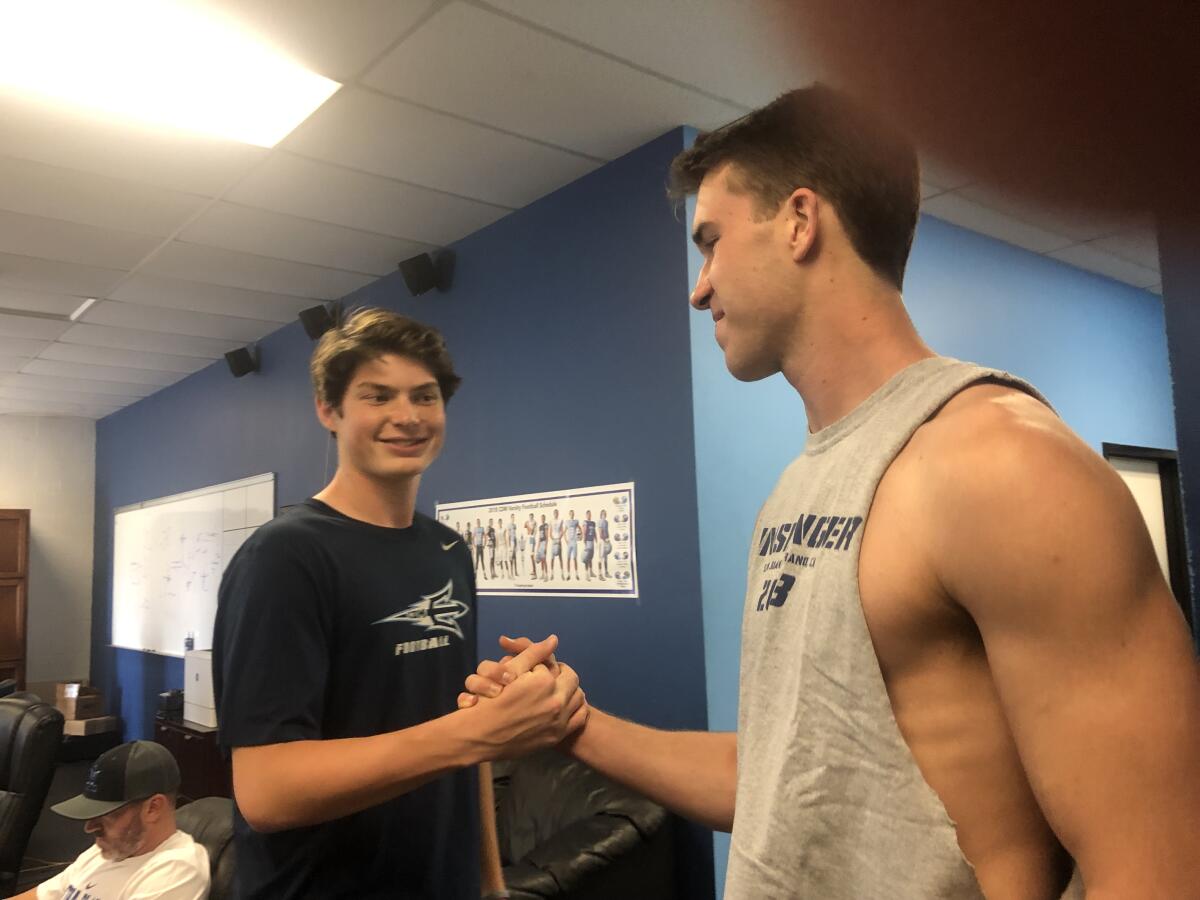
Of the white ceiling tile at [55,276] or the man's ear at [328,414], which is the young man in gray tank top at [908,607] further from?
the white ceiling tile at [55,276]

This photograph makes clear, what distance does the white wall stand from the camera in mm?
6793

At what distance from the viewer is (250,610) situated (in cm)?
111

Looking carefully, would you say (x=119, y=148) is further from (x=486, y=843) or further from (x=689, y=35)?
(x=486, y=843)

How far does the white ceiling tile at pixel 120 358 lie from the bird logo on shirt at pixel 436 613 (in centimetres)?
456

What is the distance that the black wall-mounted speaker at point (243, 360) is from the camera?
16.1ft

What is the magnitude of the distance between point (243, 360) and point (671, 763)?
452 cm

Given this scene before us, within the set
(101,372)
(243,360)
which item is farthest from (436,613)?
(101,372)

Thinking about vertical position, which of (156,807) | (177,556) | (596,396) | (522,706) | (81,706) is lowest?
(81,706)

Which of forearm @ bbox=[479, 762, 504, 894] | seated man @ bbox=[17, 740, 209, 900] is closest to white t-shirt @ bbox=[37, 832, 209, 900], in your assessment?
seated man @ bbox=[17, 740, 209, 900]

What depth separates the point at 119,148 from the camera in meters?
2.52

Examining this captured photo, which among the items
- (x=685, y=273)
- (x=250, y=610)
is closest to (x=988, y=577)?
(x=250, y=610)

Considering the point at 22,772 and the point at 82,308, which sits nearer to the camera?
the point at 22,772

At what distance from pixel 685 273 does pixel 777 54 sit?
65cm

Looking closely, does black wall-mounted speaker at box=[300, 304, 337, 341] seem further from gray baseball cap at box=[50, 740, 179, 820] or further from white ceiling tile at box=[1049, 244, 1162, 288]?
white ceiling tile at box=[1049, 244, 1162, 288]
